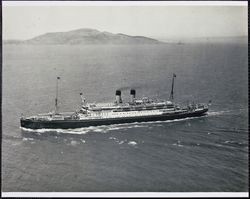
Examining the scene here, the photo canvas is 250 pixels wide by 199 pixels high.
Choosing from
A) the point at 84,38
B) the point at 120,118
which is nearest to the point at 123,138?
the point at 120,118

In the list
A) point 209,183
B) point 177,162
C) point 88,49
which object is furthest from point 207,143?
point 88,49

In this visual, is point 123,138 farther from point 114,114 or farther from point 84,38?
point 84,38

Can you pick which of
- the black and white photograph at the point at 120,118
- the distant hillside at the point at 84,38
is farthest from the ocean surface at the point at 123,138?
the distant hillside at the point at 84,38

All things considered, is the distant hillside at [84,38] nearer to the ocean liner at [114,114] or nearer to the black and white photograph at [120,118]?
the black and white photograph at [120,118]

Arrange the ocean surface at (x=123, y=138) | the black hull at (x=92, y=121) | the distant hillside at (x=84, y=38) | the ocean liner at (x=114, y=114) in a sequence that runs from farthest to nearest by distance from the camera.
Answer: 1. the ocean liner at (x=114, y=114)
2. the black hull at (x=92, y=121)
3. the distant hillside at (x=84, y=38)
4. the ocean surface at (x=123, y=138)

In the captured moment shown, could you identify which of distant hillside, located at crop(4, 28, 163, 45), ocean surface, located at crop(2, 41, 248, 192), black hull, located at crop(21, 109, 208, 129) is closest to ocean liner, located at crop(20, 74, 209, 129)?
black hull, located at crop(21, 109, 208, 129)

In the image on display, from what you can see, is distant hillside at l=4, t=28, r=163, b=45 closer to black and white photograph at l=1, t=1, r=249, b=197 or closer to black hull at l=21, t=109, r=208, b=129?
black and white photograph at l=1, t=1, r=249, b=197
